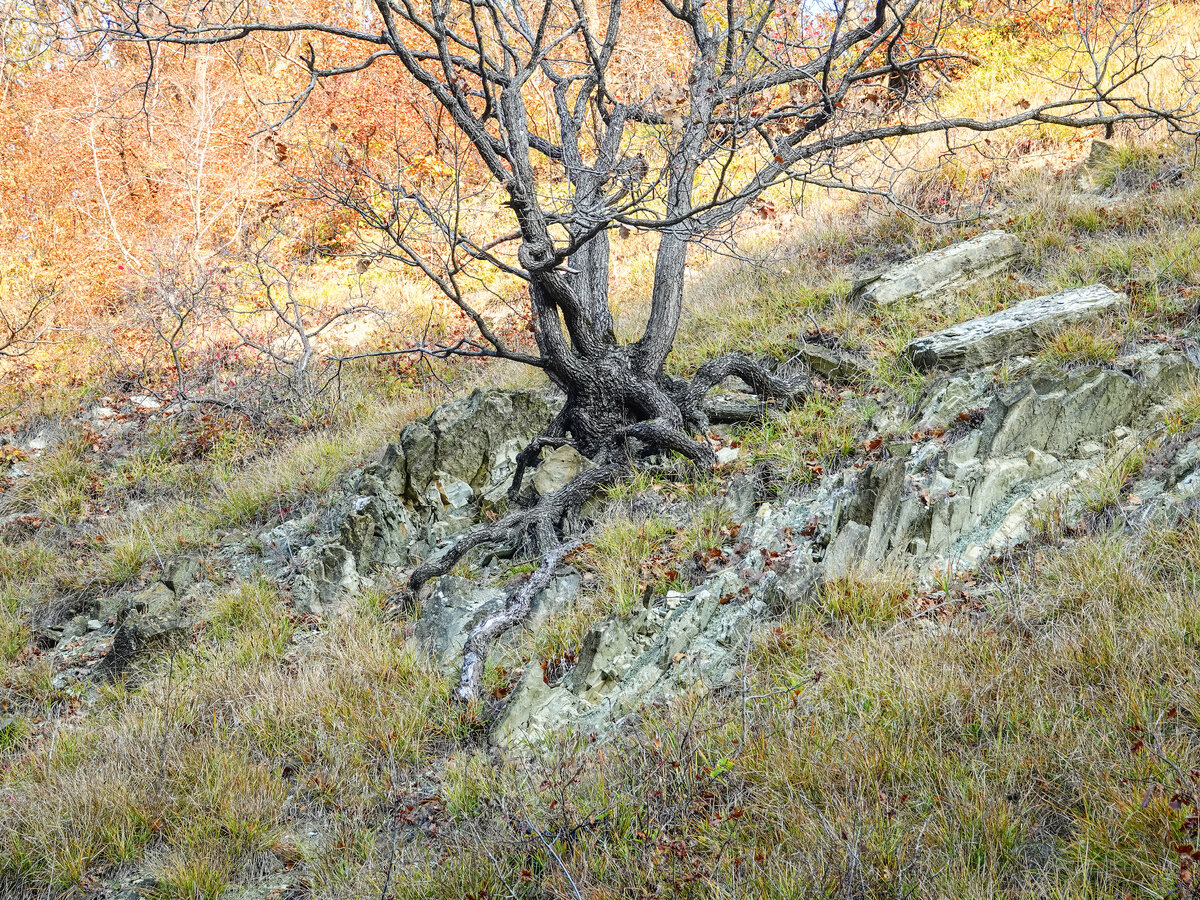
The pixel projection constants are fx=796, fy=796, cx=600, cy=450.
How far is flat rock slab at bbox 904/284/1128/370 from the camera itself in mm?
5836

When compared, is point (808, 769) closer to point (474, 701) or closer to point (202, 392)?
point (474, 701)

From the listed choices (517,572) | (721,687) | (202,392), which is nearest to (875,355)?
(517,572)

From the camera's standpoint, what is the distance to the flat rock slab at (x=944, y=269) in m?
7.46

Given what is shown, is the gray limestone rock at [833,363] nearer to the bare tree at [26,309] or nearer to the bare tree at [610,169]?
A: the bare tree at [610,169]

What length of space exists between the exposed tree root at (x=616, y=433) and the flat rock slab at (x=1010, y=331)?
1011 mm

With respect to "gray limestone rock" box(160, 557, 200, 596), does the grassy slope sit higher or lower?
lower

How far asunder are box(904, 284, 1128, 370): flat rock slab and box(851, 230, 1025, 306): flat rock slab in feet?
4.01

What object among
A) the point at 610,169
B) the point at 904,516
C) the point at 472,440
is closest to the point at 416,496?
the point at 472,440

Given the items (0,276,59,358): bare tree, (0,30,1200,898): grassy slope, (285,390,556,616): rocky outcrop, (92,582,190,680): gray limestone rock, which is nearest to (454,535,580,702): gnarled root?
(0,30,1200,898): grassy slope

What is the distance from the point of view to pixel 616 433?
627 cm

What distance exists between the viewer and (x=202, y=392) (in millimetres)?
10953

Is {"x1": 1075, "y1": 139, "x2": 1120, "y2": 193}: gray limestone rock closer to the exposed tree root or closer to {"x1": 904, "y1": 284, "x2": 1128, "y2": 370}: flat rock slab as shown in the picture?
{"x1": 904, "y1": 284, "x2": 1128, "y2": 370}: flat rock slab

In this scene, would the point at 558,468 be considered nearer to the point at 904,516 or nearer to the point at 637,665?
the point at 637,665

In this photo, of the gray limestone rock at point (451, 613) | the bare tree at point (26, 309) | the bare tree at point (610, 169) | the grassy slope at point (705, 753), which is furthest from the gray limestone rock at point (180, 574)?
the bare tree at point (26, 309)
